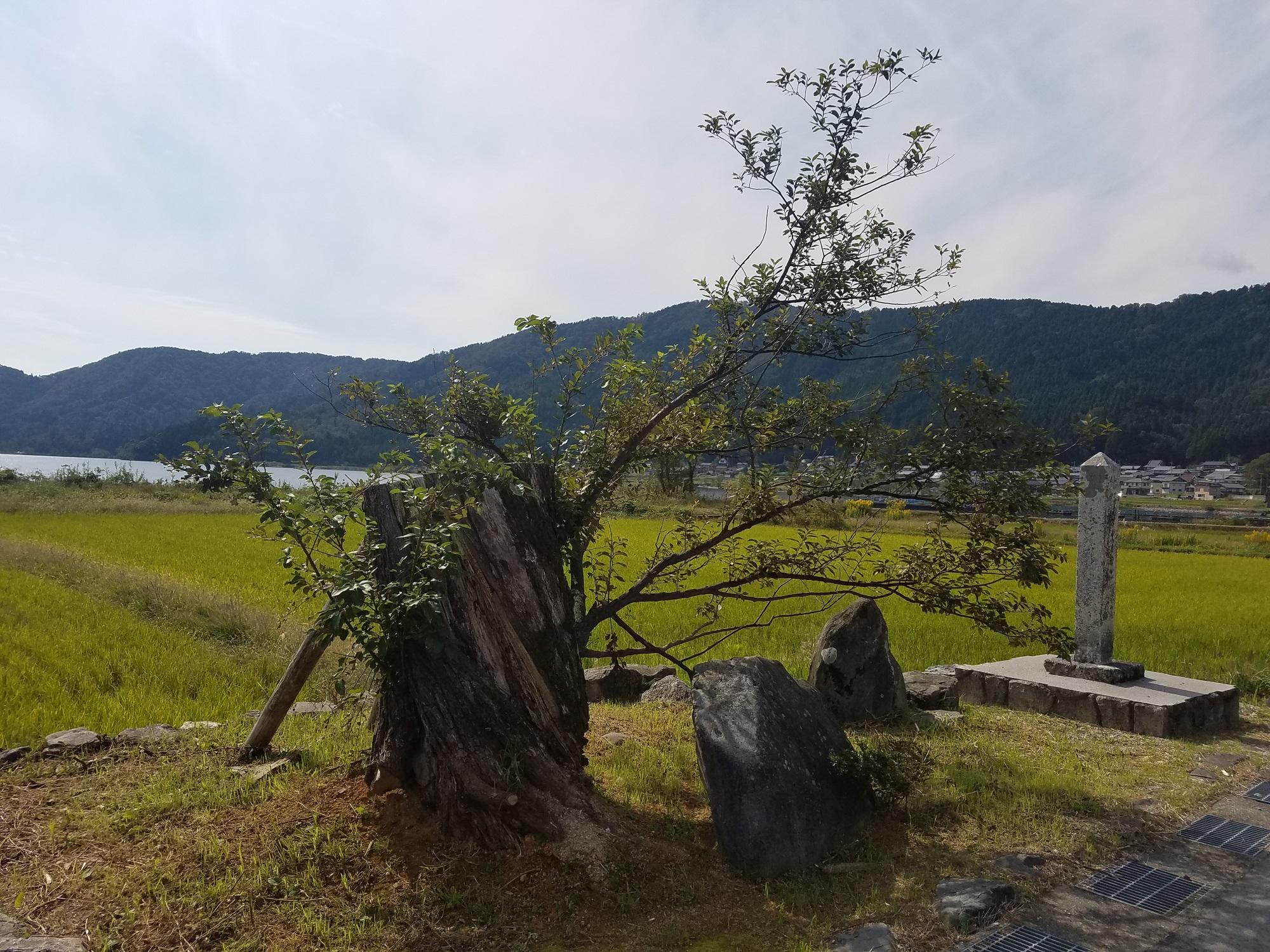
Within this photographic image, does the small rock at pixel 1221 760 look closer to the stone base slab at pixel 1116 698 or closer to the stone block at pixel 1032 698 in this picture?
the stone base slab at pixel 1116 698

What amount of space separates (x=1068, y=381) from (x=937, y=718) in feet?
371

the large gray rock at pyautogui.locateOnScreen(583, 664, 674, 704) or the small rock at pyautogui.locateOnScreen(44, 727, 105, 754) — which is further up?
the small rock at pyautogui.locateOnScreen(44, 727, 105, 754)

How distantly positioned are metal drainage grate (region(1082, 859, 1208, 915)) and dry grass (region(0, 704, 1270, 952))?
0.16 meters

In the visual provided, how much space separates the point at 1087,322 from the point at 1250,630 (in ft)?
426

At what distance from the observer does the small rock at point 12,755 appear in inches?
233

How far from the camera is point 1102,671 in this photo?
9.03m

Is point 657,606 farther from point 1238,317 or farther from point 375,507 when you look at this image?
point 1238,317

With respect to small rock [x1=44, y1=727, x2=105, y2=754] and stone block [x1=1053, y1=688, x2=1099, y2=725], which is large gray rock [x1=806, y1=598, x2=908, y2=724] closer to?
stone block [x1=1053, y1=688, x2=1099, y2=725]

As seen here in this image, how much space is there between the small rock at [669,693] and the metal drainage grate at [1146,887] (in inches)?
170

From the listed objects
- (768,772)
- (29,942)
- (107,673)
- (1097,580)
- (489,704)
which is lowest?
(107,673)

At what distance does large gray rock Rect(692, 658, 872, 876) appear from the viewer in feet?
15.3

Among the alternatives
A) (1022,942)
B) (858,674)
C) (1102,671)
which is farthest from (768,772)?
(1102,671)

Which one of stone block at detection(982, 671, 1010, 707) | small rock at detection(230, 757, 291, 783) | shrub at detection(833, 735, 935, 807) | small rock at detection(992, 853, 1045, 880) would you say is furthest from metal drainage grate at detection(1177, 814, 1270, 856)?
small rock at detection(230, 757, 291, 783)

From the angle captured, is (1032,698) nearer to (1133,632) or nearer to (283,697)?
(1133,632)
